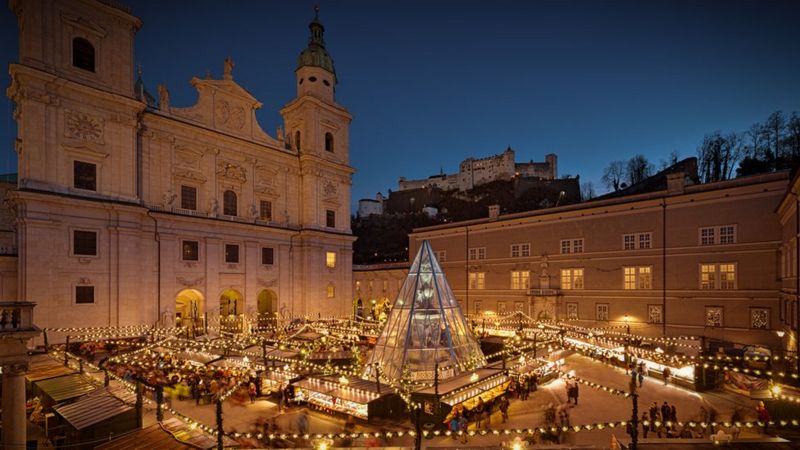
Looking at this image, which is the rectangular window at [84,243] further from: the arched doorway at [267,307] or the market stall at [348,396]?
the market stall at [348,396]

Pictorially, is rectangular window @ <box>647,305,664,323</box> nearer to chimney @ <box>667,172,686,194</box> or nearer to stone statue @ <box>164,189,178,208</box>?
chimney @ <box>667,172,686,194</box>

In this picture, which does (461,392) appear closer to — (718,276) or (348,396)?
(348,396)

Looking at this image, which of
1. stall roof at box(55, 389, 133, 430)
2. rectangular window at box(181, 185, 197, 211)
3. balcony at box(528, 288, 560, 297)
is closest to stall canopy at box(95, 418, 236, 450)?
stall roof at box(55, 389, 133, 430)

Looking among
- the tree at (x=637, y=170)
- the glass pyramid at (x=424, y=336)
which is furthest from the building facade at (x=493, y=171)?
the glass pyramid at (x=424, y=336)

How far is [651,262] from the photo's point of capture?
28.9m

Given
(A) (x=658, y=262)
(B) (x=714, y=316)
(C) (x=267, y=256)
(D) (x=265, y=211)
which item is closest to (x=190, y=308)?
(C) (x=267, y=256)

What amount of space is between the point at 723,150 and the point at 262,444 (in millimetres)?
58270

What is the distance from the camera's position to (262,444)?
520 inches

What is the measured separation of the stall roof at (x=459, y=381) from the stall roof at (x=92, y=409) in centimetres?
931

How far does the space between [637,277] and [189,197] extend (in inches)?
1389

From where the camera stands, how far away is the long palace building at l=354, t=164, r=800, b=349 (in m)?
24.0

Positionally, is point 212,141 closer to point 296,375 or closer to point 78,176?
point 78,176

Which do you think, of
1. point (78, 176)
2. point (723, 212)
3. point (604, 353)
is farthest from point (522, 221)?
point (78, 176)

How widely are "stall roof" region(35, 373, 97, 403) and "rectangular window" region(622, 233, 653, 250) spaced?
1275 inches
